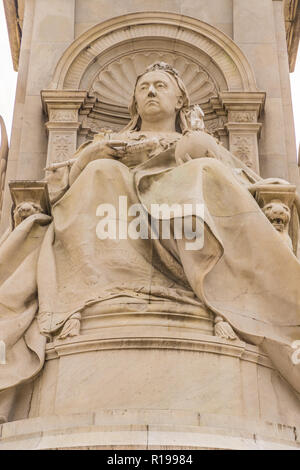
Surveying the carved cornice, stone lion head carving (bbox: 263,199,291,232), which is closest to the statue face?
stone lion head carving (bbox: 263,199,291,232)

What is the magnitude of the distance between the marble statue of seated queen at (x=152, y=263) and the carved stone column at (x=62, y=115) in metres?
2.77

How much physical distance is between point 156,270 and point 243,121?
4355 millimetres

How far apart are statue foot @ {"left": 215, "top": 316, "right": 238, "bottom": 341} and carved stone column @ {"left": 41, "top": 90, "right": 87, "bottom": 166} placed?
485 centimetres

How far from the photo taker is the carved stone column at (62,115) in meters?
12.6

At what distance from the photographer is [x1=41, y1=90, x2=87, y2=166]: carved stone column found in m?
12.6

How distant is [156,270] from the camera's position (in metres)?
9.08

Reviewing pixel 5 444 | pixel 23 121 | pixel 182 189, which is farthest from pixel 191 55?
pixel 5 444

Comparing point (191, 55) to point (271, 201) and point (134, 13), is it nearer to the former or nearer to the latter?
point (134, 13)

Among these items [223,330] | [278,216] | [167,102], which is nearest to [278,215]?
[278,216]

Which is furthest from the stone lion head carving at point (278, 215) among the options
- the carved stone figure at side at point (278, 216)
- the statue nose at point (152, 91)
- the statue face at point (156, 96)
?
the statue nose at point (152, 91)

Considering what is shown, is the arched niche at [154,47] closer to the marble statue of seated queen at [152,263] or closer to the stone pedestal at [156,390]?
the marble statue of seated queen at [152,263]

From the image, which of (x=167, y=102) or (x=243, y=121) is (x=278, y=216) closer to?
(x=167, y=102)

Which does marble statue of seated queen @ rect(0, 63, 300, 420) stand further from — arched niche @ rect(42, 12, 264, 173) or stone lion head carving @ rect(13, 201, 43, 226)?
arched niche @ rect(42, 12, 264, 173)
